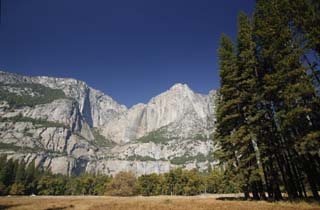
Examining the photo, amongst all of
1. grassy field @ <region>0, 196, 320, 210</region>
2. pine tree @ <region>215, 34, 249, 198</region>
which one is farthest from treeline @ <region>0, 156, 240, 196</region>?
pine tree @ <region>215, 34, 249, 198</region>

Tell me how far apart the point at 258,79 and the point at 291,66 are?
387cm

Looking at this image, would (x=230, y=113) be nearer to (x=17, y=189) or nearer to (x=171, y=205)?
(x=171, y=205)

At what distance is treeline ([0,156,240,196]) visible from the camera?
9025 cm

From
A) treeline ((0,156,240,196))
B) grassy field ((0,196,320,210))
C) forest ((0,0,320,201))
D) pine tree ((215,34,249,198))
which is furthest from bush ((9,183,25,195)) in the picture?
pine tree ((215,34,249,198))

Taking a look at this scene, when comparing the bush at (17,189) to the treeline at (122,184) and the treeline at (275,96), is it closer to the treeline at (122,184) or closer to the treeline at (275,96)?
the treeline at (122,184)

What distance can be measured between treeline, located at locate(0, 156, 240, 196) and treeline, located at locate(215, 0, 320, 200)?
234ft

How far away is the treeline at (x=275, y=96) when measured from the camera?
14070mm

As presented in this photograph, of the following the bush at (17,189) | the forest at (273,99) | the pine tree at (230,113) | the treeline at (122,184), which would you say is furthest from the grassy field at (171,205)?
the bush at (17,189)

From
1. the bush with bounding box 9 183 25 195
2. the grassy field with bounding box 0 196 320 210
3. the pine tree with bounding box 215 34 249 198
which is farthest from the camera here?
the bush with bounding box 9 183 25 195

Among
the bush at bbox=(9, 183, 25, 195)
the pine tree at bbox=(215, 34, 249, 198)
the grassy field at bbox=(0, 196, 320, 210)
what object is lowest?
the grassy field at bbox=(0, 196, 320, 210)

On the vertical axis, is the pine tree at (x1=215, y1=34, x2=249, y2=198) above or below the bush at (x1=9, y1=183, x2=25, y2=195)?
above

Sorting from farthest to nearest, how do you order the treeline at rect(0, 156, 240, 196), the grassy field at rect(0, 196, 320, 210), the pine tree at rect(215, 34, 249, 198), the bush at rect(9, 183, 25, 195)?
the bush at rect(9, 183, 25, 195) → the treeline at rect(0, 156, 240, 196) → the pine tree at rect(215, 34, 249, 198) → the grassy field at rect(0, 196, 320, 210)

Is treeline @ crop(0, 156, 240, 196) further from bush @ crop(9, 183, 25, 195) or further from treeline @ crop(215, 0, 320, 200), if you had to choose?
treeline @ crop(215, 0, 320, 200)

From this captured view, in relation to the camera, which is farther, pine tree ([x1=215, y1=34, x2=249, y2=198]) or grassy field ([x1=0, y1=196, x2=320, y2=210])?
pine tree ([x1=215, y1=34, x2=249, y2=198])
